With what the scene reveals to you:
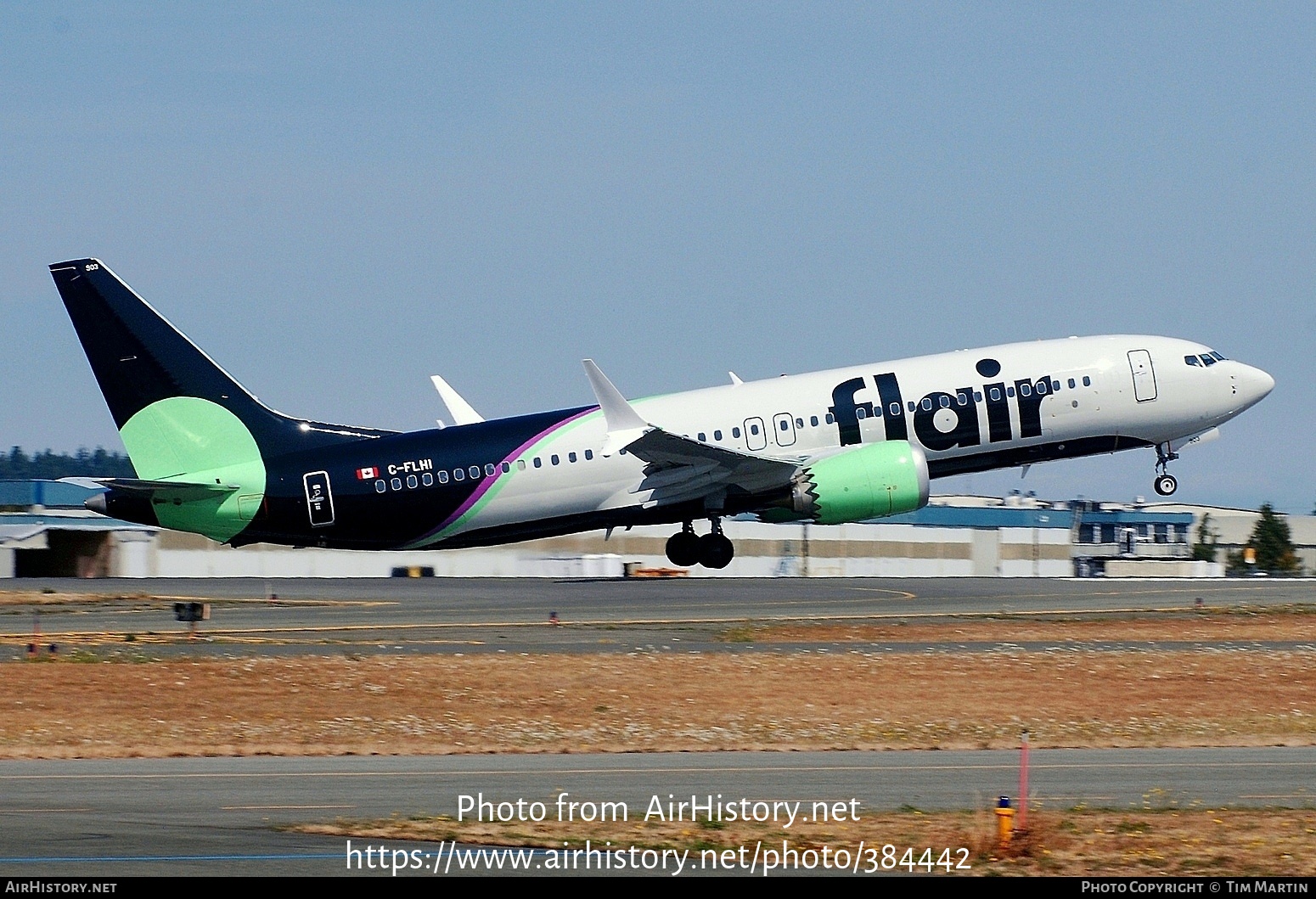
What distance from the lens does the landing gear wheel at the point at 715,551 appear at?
47188 mm

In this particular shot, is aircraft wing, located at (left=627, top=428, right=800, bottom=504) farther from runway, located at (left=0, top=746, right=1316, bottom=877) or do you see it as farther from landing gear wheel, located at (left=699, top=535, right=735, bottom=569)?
A: runway, located at (left=0, top=746, right=1316, bottom=877)

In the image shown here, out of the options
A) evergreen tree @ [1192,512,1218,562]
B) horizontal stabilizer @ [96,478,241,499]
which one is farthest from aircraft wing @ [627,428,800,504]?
evergreen tree @ [1192,512,1218,562]

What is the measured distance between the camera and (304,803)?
A: 19000 mm

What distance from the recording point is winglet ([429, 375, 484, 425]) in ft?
161

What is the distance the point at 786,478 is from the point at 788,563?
5508cm

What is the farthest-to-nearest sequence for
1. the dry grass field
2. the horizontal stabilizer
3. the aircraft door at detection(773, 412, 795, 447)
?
the aircraft door at detection(773, 412, 795, 447) → the horizontal stabilizer → the dry grass field

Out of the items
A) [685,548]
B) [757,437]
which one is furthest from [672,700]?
[685,548]

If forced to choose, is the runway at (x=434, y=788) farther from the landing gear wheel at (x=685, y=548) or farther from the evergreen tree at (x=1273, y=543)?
the evergreen tree at (x=1273, y=543)

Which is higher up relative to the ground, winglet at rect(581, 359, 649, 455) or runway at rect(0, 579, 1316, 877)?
winglet at rect(581, 359, 649, 455)

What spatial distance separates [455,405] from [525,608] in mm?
6979

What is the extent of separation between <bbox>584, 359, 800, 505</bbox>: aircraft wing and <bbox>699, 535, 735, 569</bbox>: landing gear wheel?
2.45 m

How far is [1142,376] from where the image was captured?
4509 cm

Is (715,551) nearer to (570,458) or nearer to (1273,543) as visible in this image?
(570,458)

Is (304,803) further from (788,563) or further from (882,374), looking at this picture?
(788,563)
